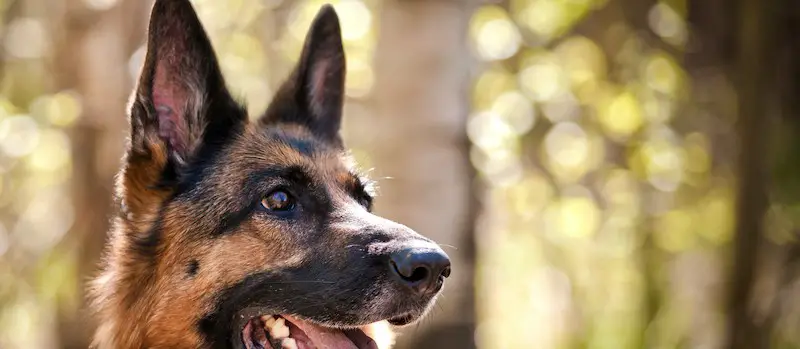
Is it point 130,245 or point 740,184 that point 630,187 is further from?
point 130,245

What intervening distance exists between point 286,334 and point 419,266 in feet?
2.18

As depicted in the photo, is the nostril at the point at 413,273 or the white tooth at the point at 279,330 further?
the white tooth at the point at 279,330

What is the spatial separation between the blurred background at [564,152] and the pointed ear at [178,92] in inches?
133

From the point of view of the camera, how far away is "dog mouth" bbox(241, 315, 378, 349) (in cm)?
336

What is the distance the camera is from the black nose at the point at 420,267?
3.11m

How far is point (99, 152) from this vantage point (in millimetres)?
7676

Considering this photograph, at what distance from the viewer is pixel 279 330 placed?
11.1 ft

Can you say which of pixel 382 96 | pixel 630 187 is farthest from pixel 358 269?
pixel 630 187

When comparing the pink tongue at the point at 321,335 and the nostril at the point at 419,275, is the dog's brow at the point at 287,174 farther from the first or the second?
the nostril at the point at 419,275

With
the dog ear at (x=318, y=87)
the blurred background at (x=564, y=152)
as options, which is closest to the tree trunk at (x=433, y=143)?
the dog ear at (x=318, y=87)

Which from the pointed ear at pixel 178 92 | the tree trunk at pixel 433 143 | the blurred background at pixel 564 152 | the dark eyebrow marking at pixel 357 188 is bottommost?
the blurred background at pixel 564 152

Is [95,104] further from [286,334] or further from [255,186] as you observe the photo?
[286,334]

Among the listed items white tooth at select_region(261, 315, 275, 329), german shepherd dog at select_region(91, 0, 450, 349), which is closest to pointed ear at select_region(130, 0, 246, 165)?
german shepherd dog at select_region(91, 0, 450, 349)

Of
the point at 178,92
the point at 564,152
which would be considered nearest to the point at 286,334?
the point at 178,92
